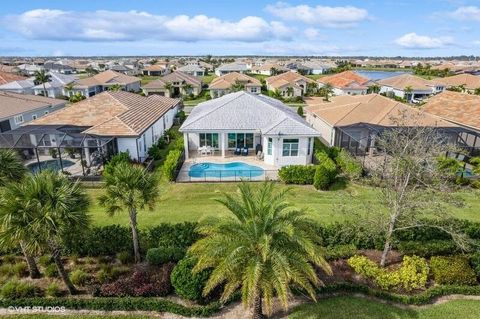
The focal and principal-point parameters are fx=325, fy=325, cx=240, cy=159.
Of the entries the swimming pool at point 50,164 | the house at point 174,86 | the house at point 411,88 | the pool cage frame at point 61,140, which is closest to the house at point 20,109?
the pool cage frame at point 61,140

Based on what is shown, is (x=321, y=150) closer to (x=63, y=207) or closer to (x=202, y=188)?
(x=202, y=188)

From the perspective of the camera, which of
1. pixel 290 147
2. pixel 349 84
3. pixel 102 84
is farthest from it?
pixel 102 84

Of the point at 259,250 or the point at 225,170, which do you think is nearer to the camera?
the point at 259,250

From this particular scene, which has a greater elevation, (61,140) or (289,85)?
(289,85)

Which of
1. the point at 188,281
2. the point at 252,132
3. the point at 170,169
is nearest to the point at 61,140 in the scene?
the point at 170,169

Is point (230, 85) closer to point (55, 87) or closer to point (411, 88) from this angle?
point (411, 88)

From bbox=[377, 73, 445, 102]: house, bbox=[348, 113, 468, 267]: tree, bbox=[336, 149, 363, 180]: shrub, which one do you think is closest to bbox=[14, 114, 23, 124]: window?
bbox=[336, 149, 363, 180]: shrub
